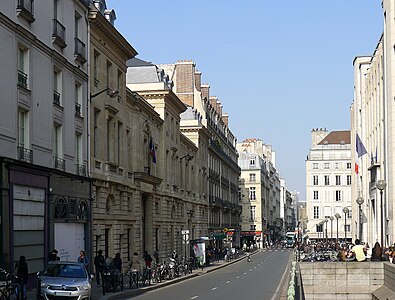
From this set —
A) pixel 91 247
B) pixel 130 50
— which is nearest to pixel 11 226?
pixel 91 247

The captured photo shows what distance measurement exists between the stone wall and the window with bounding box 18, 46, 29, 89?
14.7 m

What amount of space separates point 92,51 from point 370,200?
95.3 ft

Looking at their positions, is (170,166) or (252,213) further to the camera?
(252,213)

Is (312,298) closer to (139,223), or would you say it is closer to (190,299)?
(190,299)

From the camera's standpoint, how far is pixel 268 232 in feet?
549

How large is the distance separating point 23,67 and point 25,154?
11.3 ft

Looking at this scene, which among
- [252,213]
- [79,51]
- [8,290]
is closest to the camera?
[8,290]

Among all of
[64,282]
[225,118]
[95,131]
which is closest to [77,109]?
[95,131]

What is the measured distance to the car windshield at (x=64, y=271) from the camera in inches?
989

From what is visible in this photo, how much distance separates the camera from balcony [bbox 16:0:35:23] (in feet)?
95.4

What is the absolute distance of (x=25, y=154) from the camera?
29.8m

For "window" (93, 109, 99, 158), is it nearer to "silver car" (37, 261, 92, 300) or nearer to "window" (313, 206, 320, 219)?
"silver car" (37, 261, 92, 300)

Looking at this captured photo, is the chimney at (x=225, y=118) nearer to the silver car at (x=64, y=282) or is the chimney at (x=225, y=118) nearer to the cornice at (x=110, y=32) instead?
the cornice at (x=110, y=32)

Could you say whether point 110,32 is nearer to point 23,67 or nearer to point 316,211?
point 23,67
